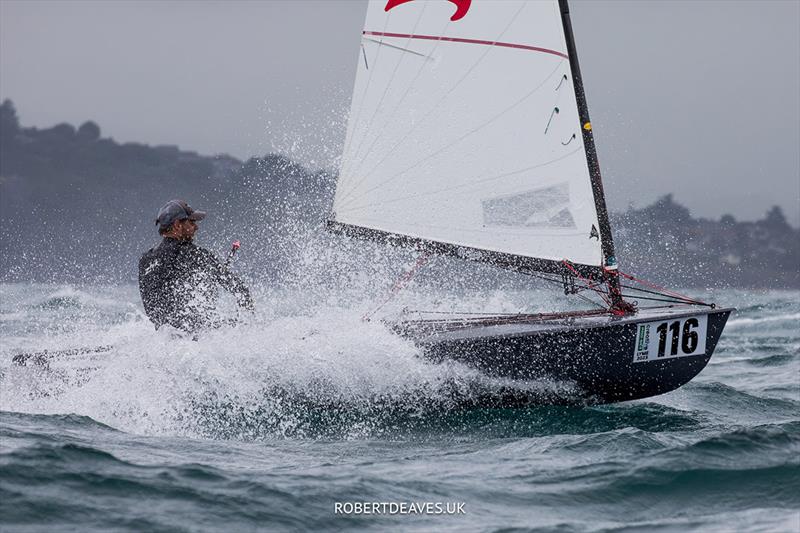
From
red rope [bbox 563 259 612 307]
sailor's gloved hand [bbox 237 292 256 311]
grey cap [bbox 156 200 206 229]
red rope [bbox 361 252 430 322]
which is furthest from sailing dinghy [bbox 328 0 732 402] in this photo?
grey cap [bbox 156 200 206 229]

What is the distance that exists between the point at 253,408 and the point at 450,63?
11.9 feet

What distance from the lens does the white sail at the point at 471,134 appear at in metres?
8.59

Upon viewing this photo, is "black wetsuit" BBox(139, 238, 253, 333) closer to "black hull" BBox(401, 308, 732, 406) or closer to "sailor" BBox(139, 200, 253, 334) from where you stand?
"sailor" BBox(139, 200, 253, 334)

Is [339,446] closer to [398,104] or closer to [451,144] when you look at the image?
[451,144]

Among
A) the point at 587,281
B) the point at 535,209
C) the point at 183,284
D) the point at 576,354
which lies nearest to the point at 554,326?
the point at 576,354

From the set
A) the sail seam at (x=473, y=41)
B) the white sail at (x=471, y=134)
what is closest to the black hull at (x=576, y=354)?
the white sail at (x=471, y=134)

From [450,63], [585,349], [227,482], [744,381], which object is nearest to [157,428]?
[227,482]

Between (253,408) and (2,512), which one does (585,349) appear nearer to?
(253,408)

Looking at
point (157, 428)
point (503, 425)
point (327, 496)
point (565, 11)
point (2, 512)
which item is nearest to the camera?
point (2, 512)

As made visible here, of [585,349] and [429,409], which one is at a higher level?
[585,349]

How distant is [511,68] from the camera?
8.65 metres

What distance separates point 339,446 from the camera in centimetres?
662

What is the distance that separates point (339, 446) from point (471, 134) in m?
3.47

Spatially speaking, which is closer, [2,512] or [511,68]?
[2,512]
